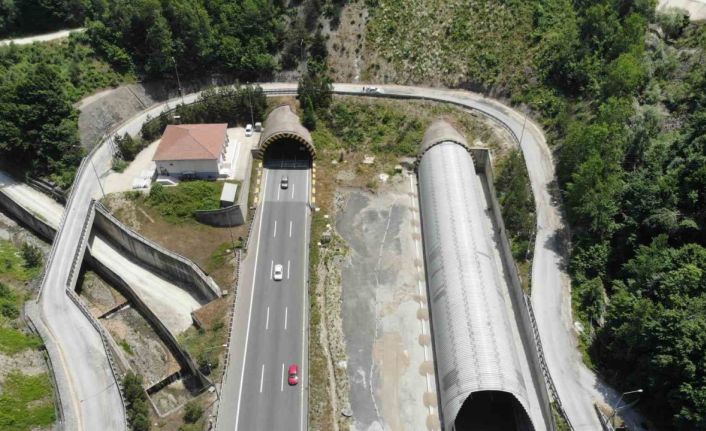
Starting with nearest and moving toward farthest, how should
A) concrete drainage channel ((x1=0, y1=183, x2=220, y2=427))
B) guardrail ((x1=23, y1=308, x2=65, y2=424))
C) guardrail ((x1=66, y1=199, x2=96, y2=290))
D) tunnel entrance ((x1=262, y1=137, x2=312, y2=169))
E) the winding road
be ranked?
1. guardrail ((x1=23, y1=308, x2=65, y2=424))
2. the winding road
3. concrete drainage channel ((x1=0, y1=183, x2=220, y2=427))
4. guardrail ((x1=66, y1=199, x2=96, y2=290))
5. tunnel entrance ((x1=262, y1=137, x2=312, y2=169))

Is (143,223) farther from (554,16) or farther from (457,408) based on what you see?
(554,16)

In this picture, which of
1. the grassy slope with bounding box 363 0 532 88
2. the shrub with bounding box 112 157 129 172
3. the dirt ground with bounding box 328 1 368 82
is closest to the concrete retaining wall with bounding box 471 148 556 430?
the grassy slope with bounding box 363 0 532 88

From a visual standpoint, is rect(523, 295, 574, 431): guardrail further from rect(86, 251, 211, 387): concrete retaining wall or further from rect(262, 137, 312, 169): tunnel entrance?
rect(262, 137, 312, 169): tunnel entrance

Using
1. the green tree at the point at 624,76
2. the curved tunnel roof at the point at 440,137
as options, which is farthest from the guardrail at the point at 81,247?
the green tree at the point at 624,76

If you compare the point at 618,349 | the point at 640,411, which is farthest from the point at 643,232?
the point at 640,411

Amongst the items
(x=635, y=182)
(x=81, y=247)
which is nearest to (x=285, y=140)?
(x=81, y=247)

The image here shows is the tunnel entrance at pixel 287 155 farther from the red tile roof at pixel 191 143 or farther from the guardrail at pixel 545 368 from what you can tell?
the guardrail at pixel 545 368

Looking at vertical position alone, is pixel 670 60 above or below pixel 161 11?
below
